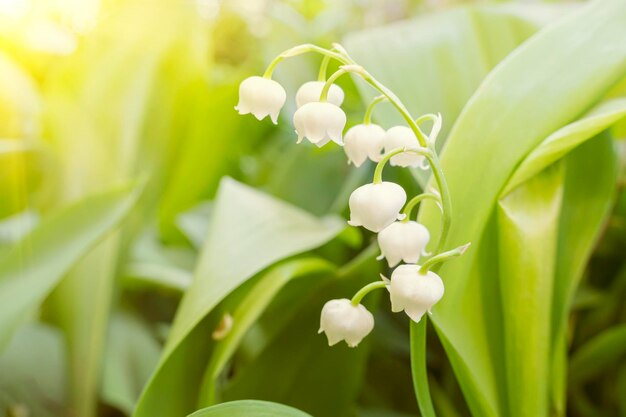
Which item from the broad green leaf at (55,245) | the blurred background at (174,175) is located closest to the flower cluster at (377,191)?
the blurred background at (174,175)

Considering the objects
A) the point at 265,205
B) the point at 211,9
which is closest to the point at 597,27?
the point at 265,205

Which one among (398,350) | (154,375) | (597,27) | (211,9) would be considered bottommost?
(154,375)

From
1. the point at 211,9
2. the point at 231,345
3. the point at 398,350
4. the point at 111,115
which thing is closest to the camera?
the point at 231,345

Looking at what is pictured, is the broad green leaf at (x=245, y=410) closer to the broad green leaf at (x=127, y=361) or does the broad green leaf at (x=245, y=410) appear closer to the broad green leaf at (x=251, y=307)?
the broad green leaf at (x=251, y=307)

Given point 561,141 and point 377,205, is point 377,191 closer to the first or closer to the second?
point 377,205

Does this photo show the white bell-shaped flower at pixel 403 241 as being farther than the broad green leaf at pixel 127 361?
No

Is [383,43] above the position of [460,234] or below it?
above

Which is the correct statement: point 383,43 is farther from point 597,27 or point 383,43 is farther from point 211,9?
point 211,9
